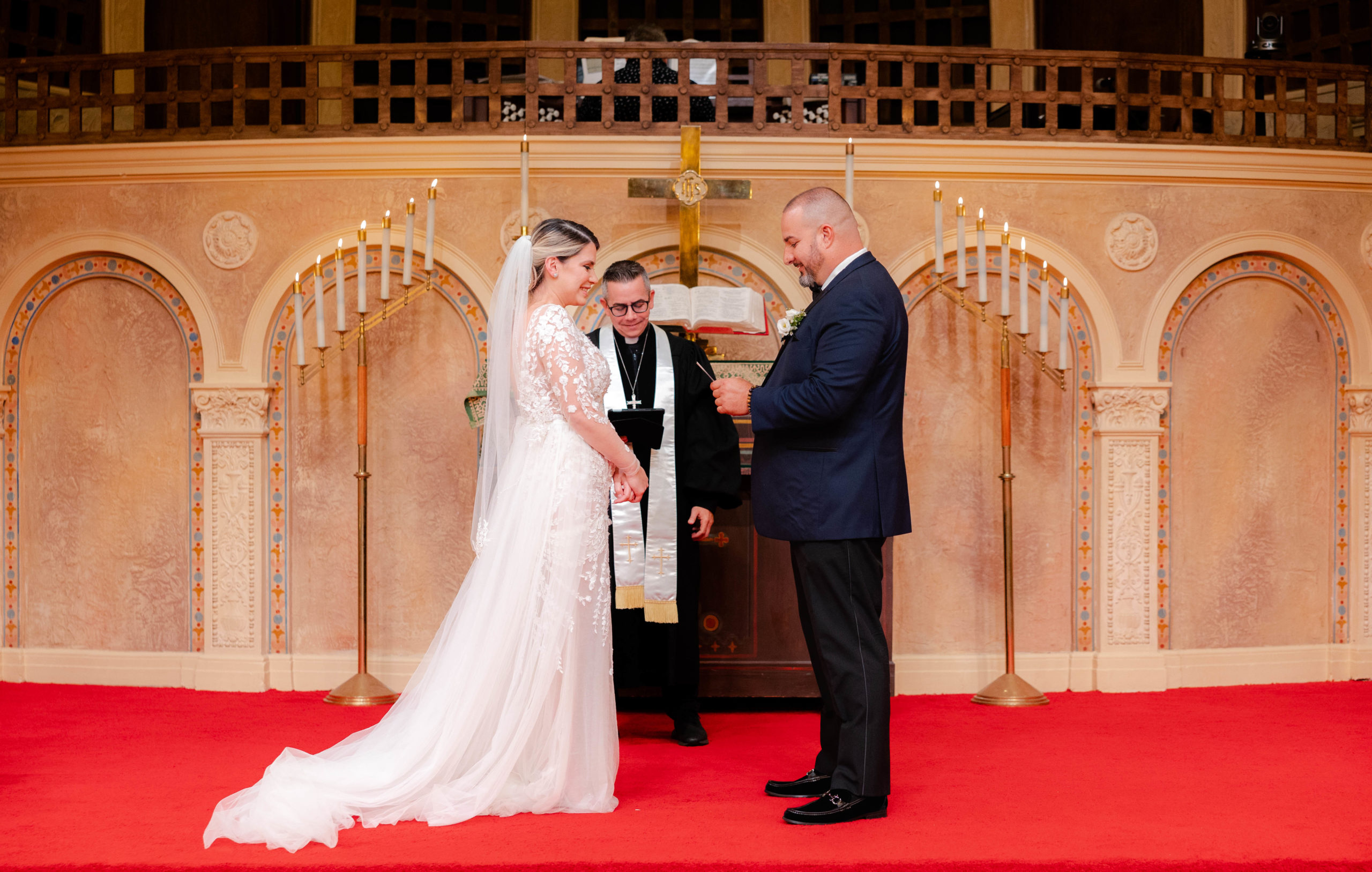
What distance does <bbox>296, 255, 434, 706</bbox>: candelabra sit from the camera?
4852 millimetres

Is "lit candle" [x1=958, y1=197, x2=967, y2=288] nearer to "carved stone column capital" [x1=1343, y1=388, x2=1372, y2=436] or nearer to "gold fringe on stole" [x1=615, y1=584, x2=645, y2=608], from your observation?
"gold fringe on stole" [x1=615, y1=584, x2=645, y2=608]

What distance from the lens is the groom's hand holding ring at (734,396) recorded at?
3.09 meters

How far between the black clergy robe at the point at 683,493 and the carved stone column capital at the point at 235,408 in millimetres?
1868

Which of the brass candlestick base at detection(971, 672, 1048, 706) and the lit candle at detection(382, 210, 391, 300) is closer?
the brass candlestick base at detection(971, 672, 1048, 706)

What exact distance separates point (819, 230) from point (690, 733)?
196 centimetres

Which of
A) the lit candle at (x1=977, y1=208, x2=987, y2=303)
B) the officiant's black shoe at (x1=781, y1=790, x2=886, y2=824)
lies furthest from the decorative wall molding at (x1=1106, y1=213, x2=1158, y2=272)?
the officiant's black shoe at (x1=781, y1=790, x2=886, y2=824)

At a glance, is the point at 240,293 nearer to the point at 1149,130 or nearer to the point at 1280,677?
the point at 1149,130

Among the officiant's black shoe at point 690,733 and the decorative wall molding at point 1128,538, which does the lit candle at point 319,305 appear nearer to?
the officiant's black shoe at point 690,733

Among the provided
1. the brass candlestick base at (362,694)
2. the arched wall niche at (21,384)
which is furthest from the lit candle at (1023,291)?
the arched wall niche at (21,384)

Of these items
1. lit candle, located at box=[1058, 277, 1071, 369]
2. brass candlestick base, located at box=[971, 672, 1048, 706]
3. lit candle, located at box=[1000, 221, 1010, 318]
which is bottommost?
brass candlestick base, located at box=[971, 672, 1048, 706]

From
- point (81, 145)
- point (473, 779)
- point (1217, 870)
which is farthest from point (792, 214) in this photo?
point (81, 145)

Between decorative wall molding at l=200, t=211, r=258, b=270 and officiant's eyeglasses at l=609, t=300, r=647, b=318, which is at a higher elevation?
decorative wall molding at l=200, t=211, r=258, b=270

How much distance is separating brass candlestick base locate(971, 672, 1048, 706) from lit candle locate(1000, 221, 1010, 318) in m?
1.58

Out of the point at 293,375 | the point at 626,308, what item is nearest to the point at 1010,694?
the point at 626,308
